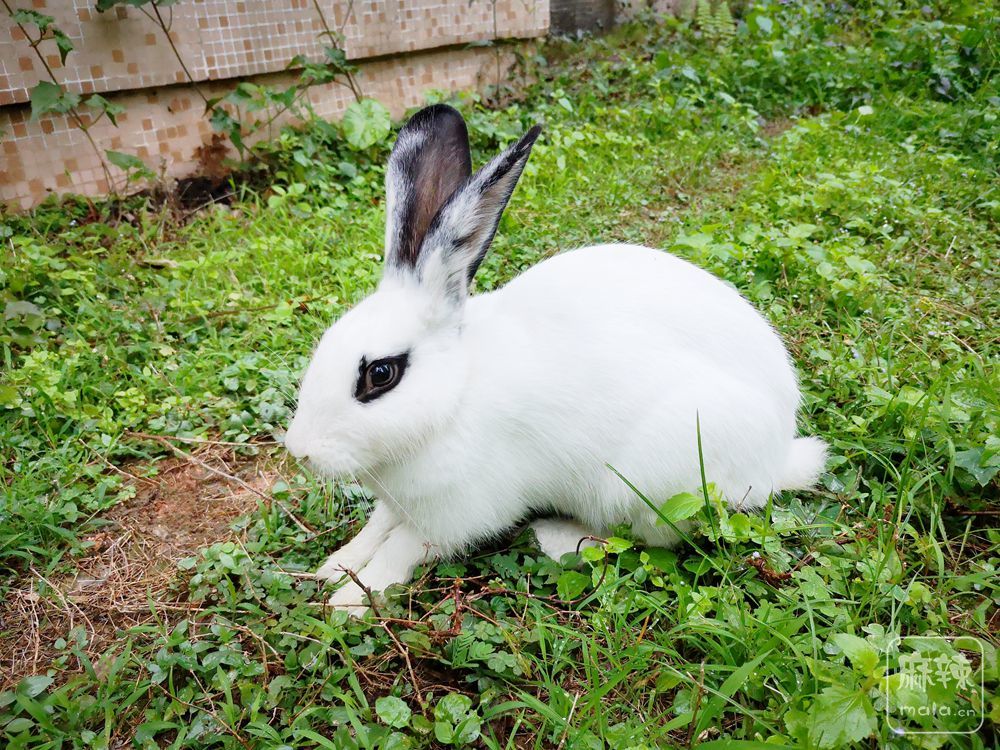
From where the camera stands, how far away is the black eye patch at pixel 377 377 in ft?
6.82

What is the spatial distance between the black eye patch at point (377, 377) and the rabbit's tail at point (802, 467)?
1.35 metres

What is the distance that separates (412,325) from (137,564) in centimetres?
129

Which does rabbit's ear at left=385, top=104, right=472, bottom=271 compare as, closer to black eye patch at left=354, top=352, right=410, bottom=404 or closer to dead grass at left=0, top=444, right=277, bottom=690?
black eye patch at left=354, top=352, right=410, bottom=404

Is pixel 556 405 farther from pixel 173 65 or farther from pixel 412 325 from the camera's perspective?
pixel 173 65

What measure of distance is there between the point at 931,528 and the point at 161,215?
4399 millimetres

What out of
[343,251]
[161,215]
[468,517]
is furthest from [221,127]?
[468,517]

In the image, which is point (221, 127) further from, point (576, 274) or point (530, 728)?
point (530, 728)

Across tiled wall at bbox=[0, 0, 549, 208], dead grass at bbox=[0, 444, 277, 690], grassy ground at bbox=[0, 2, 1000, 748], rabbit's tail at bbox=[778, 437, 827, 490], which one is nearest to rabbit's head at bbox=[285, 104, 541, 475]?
grassy ground at bbox=[0, 2, 1000, 748]

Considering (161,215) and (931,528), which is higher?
(161,215)

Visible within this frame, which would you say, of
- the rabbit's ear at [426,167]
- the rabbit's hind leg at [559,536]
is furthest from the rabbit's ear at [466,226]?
the rabbit's hind leg at [559,536]

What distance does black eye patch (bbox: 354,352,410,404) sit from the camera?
2.08m

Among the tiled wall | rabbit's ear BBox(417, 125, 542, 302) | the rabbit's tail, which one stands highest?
the tiled wall

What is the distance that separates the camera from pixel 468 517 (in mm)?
2271

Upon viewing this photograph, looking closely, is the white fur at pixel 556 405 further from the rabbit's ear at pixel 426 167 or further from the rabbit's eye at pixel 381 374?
the rabbit's ear at pixel 426 167
